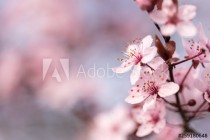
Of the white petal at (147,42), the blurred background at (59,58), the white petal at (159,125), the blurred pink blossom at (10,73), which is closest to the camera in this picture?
the white petal at (147,42)

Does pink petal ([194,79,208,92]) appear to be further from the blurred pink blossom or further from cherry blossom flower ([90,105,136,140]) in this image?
the blurred pink blossom

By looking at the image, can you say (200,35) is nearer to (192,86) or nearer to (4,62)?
(192,86)

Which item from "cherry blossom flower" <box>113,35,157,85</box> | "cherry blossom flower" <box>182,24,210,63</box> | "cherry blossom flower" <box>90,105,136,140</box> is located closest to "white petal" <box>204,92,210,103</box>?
"cherry blossom flower" <box>182,24,210,63</box>

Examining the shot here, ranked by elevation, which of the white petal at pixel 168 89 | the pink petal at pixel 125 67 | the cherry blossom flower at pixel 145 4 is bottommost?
the white petal at pixel 168 89

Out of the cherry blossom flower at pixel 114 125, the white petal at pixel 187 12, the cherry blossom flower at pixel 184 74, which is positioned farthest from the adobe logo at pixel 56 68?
the white petal at pixel 187 12

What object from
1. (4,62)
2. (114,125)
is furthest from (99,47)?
(114,125)

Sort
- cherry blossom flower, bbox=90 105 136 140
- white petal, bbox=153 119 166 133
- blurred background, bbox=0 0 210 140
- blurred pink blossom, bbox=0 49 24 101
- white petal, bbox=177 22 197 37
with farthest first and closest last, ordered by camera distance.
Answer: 1. blurred pink blossom, bbox=0 49 24 101
2. blurred background, bbox=0 0 210 140
3. cherry blossom flower, bbox=90 105 136 140
4. white petal, bbox=153 119 166 133
5. white petal, bbox=177 22 197 37

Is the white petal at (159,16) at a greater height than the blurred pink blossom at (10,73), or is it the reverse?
the white petal at (159,16)

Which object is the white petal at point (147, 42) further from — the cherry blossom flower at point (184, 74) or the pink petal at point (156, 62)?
the cherry blossom flower at point (184, 74)
